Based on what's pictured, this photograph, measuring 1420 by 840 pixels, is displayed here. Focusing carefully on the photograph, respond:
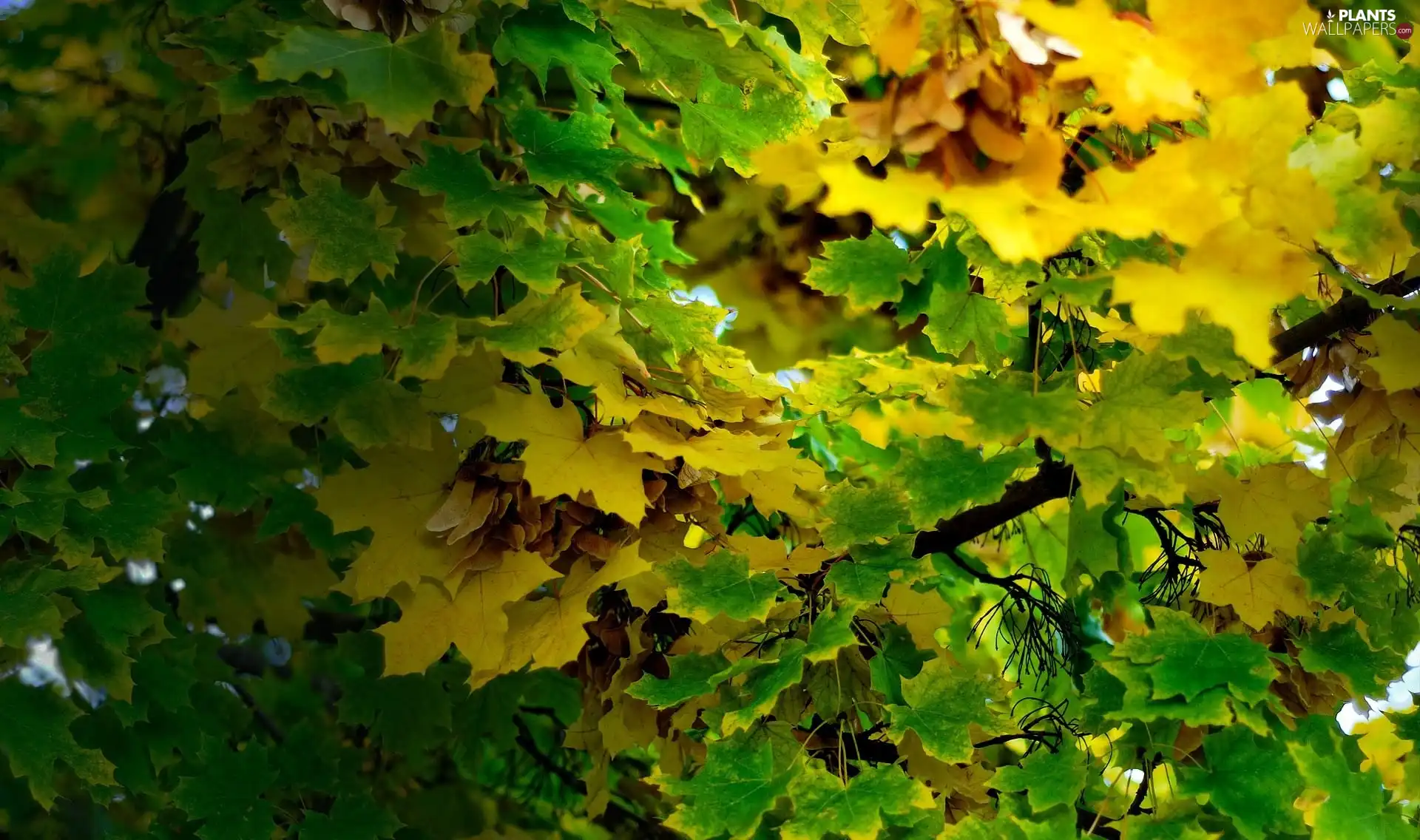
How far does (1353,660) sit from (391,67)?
0.94 m

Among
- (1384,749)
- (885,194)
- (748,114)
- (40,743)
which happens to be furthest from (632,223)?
(1384,749)

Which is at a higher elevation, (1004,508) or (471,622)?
(1004,508)

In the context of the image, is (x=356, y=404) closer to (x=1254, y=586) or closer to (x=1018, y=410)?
(x=1018, y=410)

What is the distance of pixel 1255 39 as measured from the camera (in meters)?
0.72

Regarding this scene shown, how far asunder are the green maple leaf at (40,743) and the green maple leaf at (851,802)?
0.68 metres

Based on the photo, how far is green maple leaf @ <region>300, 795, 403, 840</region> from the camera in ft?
3.97

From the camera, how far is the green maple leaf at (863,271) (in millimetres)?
939

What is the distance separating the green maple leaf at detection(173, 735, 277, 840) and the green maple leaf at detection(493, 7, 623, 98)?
31.2 inches

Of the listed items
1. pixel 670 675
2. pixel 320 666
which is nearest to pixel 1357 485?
→ pixel 670 675

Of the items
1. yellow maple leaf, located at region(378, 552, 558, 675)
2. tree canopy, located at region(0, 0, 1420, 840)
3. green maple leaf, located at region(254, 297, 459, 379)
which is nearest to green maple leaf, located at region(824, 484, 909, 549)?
tree canopy, located at region(0, 0, 1420, 840)

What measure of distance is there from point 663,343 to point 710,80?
A: 0.81 feet

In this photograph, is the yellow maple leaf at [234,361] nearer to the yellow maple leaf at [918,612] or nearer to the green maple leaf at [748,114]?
the green maple leaf at [748,114]

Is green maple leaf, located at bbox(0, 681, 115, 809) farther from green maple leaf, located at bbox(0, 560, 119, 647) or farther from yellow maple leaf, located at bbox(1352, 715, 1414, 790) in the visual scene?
yellow maple leaf, located at bbox(1352, 715, 1414, 790)

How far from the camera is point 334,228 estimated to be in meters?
0.99
